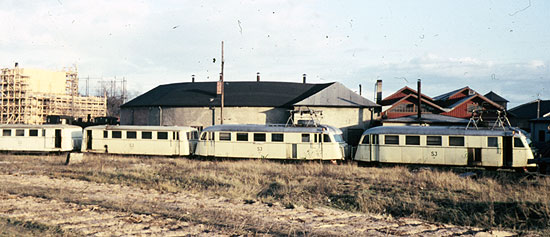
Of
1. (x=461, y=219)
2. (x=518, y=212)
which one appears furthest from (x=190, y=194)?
(x=518, y=212)

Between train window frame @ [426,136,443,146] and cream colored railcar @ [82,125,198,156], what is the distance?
555 inches

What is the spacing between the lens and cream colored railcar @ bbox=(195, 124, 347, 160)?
22.8m

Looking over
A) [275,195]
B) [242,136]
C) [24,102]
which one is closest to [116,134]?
[242,136]

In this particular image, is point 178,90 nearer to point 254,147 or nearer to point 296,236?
point 254,147

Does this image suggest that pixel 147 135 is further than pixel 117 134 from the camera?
No

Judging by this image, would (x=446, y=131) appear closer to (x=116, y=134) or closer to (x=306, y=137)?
(x=306, y=137)

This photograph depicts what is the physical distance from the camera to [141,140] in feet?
84.8

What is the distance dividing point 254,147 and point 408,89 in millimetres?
37683

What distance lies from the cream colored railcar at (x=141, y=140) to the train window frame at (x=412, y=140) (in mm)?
A: 13080

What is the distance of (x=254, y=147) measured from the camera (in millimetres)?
23438

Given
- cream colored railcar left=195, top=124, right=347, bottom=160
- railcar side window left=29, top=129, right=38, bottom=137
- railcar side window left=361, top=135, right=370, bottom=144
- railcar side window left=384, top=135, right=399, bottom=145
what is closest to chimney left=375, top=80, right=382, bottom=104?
cream colored railcar left=195, top=124, right=347, bottom=160

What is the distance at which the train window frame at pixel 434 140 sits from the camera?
68.4 ft

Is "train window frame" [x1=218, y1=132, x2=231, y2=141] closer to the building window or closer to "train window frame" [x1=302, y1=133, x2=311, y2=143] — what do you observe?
"train window frame" [x1=302, y1=133, x2=311, y2=143]

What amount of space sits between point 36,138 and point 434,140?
25.0 meters
